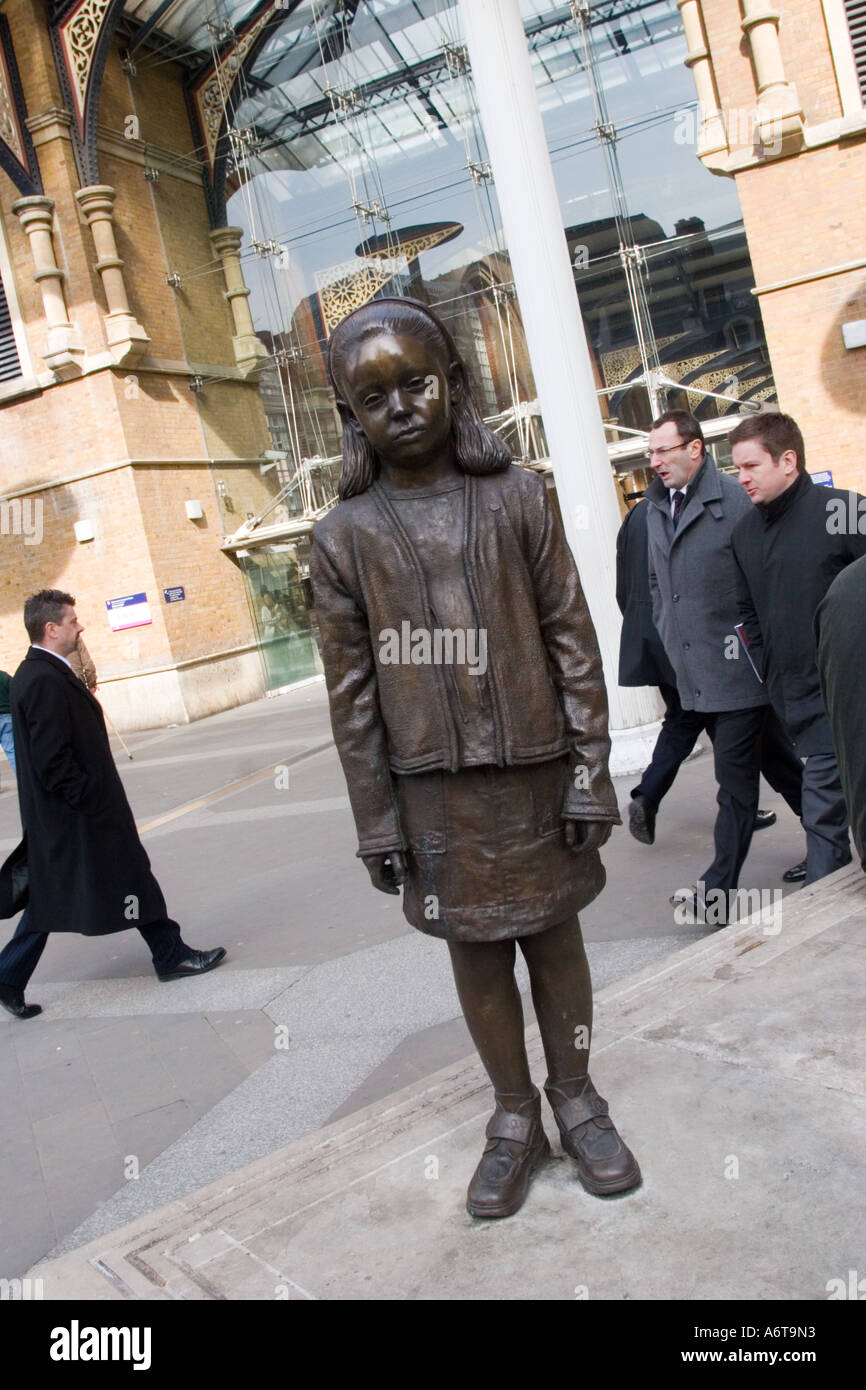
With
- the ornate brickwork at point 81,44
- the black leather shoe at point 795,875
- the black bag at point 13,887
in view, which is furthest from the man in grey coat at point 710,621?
the ornate brickwork at point 81,44

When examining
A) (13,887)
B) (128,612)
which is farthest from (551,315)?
(128,612)

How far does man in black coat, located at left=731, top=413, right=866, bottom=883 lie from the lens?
13.0 ft

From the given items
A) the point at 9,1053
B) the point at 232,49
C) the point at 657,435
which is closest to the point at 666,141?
the point at 232,49

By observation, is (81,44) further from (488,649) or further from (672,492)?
(488,649)

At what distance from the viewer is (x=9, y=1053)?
15.9ft

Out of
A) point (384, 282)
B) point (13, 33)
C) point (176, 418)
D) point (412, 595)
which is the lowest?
point (412, 595)

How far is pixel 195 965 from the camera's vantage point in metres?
5.39

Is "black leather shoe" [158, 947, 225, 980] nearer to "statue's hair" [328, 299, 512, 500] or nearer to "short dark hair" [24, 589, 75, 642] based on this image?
"short dark hair" [24, 589, 75, 642]

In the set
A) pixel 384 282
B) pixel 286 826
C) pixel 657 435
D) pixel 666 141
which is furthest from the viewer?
pixel 384 282

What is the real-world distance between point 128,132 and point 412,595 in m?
18.2

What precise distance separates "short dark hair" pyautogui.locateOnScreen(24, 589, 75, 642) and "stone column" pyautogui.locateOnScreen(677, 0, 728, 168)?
1007cm

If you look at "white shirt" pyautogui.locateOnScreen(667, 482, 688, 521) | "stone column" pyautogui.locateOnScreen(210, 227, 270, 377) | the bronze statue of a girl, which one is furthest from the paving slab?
"stone column" pyautogui.locateOnScreen(210, 227, 270, 377)

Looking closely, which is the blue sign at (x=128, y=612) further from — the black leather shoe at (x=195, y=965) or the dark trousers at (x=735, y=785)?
the dark trousers at (x=735, y=785)

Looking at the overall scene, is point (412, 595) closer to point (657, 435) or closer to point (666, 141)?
point (657, 435)
